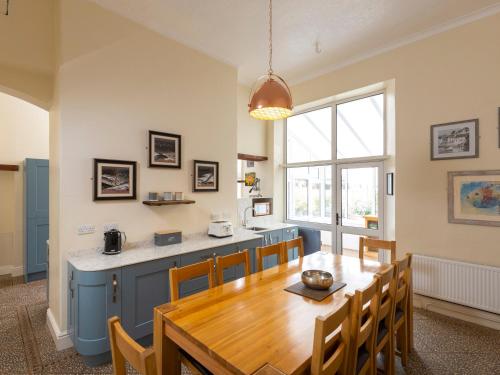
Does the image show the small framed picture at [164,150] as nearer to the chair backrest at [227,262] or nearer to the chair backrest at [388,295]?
the chair backrest at [227,262]

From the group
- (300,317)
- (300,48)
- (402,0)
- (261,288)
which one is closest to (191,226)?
(261,288)

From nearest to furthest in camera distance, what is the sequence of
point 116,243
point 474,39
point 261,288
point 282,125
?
point 261,288 < point 116,243 < point 474,39 < point 282,125

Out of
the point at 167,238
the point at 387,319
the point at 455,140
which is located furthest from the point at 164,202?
the point at 455,140

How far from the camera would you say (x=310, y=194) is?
15.7 ft

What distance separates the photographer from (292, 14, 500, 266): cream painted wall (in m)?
2.77

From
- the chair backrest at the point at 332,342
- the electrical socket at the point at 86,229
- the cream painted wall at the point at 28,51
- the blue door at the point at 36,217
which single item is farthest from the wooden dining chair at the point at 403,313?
the blue door at the point at 36,217

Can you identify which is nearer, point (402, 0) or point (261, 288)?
point (261, 288)

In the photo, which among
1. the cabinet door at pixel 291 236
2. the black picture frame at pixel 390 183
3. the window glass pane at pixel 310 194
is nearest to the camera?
the black picture frame at pixel 390 183

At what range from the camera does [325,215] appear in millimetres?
4504

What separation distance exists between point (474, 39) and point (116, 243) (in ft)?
14.1

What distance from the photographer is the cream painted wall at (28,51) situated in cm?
245

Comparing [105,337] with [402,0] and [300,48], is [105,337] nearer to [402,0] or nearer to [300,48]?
[300,48]

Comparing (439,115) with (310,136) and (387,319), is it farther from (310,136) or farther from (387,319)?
(387,319)

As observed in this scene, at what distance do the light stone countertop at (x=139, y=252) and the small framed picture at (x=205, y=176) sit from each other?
2.14 ft
